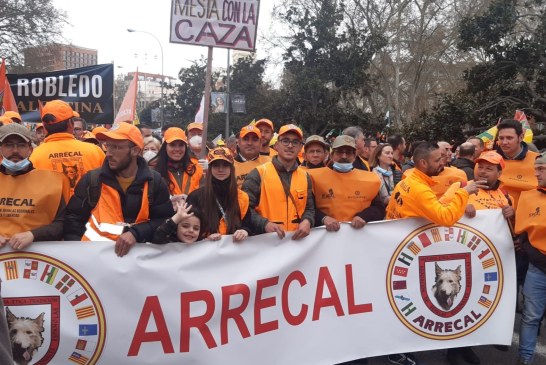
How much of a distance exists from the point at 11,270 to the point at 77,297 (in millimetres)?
417

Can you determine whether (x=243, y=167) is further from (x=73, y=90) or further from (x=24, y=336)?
(x=73, y=90)

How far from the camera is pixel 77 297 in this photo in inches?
126

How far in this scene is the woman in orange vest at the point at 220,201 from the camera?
143 inches

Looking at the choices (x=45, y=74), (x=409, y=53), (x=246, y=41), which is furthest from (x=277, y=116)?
(x=246, y=41)

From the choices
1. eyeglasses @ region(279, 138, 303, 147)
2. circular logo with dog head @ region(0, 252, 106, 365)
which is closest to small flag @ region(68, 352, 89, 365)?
→ circular logo with dog head @ region(0, 252, 106, 365)

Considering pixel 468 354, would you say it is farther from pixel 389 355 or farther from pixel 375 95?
pixel 375 95

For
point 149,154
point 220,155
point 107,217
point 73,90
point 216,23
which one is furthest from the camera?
point 73,90

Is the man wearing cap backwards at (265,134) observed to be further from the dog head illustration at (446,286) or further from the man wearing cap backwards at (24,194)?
the man wearing cap backwards at (24,194)

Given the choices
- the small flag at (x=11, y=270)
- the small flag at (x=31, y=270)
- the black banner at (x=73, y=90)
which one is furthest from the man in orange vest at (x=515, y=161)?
the black banner at (x=73, y=90)

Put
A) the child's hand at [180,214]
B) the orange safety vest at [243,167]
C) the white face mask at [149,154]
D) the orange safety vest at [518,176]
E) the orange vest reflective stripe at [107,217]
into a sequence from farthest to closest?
1. the white face mask at [149,154]
2. the orange safety vest at [243,167]
3. the orange safety vest at [518,176]
4. the child's hand at [180,214]
5. the orange vest reflective stripe at [107,217]

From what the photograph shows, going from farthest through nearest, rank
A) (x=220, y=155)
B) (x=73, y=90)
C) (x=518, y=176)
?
1. (x=73, y=90)
2. (x=518, y=176)
3. (x=220, y=155)

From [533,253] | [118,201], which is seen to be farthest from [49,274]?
[533,253]

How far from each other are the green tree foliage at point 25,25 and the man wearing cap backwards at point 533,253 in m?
33.0

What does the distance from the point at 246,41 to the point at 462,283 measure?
2.78 meters
